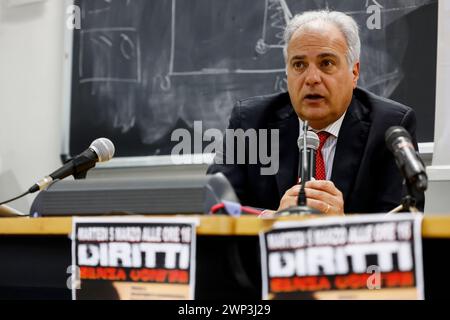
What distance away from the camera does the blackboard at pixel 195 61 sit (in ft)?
7.54

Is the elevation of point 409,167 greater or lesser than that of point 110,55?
lesser

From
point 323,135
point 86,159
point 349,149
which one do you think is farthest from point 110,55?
point 86,159

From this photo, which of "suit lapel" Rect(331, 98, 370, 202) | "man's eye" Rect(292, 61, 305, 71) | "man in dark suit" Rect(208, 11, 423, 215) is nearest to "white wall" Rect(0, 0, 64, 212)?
"man in dark suit" Rect(208, 11, 423, 215)

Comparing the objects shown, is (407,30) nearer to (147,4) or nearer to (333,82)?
(333,82)

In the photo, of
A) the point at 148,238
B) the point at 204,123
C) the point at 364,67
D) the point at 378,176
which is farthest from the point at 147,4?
the point at 148,238

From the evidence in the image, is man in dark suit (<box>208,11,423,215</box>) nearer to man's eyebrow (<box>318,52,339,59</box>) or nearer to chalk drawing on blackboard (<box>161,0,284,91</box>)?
man's eyebrow (<box>318,52,339,59</box>)

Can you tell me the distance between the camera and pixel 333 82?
1953 mm

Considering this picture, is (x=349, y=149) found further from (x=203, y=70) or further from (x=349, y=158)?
(x=203, y=70)

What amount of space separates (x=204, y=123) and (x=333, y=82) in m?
0.79

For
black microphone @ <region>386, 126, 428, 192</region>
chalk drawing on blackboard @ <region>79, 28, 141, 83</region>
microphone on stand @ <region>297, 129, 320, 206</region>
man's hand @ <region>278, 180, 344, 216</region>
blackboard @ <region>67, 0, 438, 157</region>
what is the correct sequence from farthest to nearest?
1. chalk drawing on blackboard @ <region>79, 28, 141, 83</region>
2. blackboard @ <region>67, 0, 438, 157</region>
3. man's hand @ <region>278, 180, 344, 216</region>
4. microphone on stand @ <region>297, 129, 320, 206</region>
5. black microphone @ <region>386, 126, 428, 192</region>

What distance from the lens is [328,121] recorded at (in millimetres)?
1973

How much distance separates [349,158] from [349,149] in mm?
31

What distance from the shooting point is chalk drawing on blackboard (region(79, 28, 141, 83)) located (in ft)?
9.34

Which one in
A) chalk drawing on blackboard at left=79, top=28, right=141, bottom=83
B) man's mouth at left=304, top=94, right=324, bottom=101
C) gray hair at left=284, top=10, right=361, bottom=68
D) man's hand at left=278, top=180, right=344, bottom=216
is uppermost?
chalk drawing on blackboard at left=79, top=28, right=141, bottom=83
